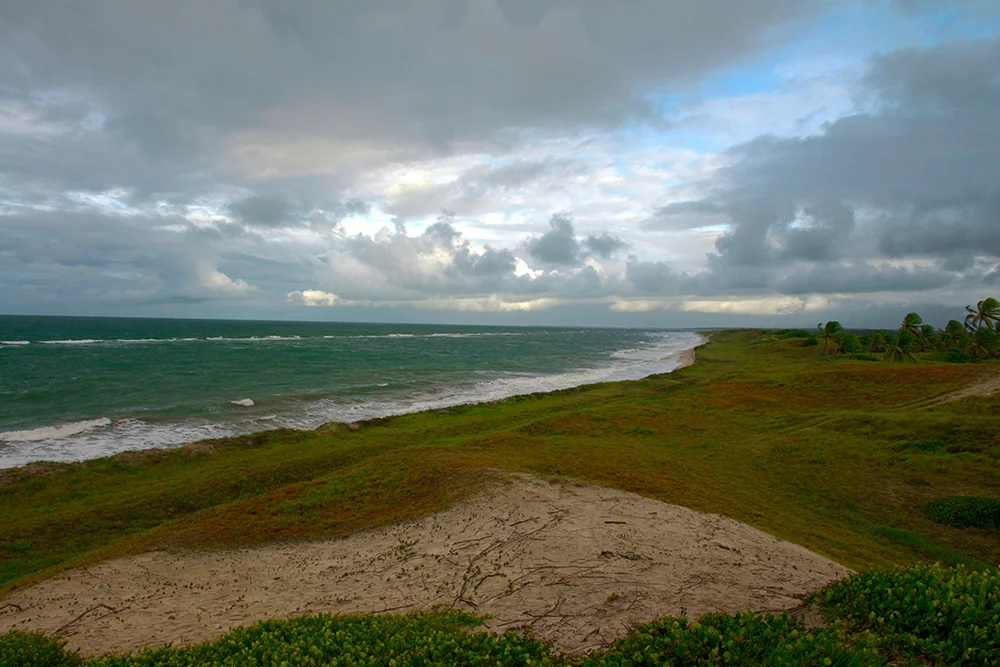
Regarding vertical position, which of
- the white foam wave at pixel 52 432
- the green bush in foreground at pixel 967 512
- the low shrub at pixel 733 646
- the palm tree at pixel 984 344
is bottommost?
the white foam wave at pixel 52 432

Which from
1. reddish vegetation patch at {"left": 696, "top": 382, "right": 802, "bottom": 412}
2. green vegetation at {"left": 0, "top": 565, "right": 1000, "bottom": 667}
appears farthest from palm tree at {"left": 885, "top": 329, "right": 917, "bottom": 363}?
green vegetation at {"left": 0, "top": 565, "right": 1000, "bottom": 667}

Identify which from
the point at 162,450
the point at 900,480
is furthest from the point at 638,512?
the point at 162,450

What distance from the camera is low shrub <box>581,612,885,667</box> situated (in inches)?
193

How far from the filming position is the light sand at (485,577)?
Result: 7375 mm

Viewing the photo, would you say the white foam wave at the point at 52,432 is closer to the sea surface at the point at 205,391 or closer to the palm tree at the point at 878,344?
the sea surface at the point at 205,391

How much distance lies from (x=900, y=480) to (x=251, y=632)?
18.4 m

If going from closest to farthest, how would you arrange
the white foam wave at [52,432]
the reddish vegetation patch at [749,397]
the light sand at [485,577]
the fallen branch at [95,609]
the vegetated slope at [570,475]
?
the light sand at [485,577] → the fallen branch at [95,609] → the vegetated slope at [570,475] → the white foam wave at [52,432] → the reddish vegetation patch at [749,397]

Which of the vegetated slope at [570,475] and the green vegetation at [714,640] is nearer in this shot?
the green vegetation at [714,640]

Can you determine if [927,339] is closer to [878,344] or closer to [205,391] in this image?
[878,344]

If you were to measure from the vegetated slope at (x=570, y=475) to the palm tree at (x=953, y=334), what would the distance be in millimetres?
46576

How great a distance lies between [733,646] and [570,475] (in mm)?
9200

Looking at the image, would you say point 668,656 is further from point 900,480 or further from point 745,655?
point 900,480

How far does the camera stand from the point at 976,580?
603 centimetres

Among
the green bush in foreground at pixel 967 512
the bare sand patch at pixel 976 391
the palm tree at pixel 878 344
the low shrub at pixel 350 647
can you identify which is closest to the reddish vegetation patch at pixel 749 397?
the bare sand patch at pixel 976 391
